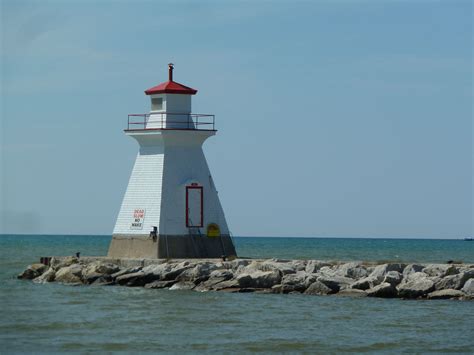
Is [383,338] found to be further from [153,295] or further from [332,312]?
[153,295]

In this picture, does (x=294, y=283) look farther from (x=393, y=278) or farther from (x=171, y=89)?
(x=171, y=89)

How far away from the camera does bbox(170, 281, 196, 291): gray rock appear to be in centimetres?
2778

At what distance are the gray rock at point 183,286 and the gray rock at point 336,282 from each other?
305 centimetres

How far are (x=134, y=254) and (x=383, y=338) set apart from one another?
1099 cm

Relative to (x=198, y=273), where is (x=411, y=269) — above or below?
above

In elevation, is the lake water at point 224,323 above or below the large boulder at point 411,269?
below

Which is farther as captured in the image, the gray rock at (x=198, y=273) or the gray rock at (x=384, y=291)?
the gray rock at (x=198, y=273)

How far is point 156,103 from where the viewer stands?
30.7 m

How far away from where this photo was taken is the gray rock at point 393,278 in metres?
26.1

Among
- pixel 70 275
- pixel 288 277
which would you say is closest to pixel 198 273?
pixel 288 277

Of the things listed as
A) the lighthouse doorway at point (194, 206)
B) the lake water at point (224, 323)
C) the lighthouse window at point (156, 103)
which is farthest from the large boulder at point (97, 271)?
the lighthouse window at point (156, 103)

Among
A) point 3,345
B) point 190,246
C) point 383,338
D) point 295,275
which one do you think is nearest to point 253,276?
point 295,275

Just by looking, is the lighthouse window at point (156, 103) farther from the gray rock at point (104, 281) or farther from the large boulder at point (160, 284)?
the large boulder at point (160, 284)

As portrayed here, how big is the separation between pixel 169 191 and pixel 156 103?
2325 mm
